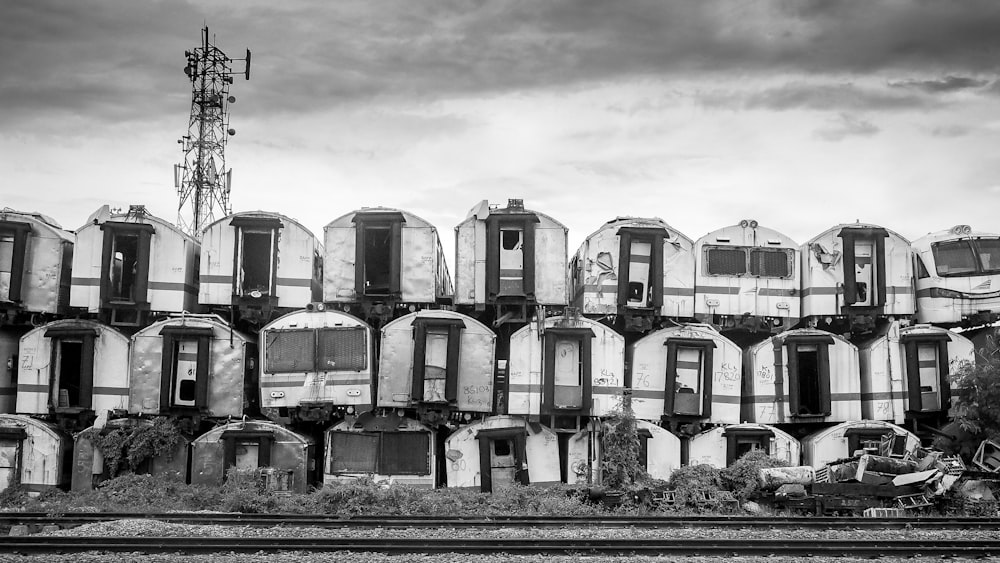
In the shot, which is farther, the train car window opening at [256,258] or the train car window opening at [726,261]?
the train car window opening at [726,261]

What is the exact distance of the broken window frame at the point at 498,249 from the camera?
26328mm

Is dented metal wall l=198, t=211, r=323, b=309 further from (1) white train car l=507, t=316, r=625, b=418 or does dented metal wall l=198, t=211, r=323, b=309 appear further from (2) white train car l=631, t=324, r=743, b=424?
(2) white train car l=631, t=324, r=743, b=424

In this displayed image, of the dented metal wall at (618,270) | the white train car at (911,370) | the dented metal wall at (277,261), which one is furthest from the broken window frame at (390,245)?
the white train car at (911,370)

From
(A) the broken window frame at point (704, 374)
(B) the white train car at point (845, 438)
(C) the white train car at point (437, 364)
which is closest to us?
(C) the white train car at point (437, 364)

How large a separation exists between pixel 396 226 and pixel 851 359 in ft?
50.5

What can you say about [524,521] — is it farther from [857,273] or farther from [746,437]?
[857,273]

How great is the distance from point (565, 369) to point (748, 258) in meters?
7.74

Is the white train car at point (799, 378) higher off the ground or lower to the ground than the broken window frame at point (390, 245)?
lower

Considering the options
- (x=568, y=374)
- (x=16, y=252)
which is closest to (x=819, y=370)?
(x=568, y=374)

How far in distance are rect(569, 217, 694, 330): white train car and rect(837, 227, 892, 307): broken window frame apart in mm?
5100

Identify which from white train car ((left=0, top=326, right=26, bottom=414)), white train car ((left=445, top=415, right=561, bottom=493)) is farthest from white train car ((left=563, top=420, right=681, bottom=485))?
white train car ((left=0, top=326, right=26, bottom=414))

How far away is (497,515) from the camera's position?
18.5m

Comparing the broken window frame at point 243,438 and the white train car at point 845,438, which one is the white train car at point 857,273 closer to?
the white train car at point 845,438

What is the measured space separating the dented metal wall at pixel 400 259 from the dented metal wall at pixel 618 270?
520 centimetres
